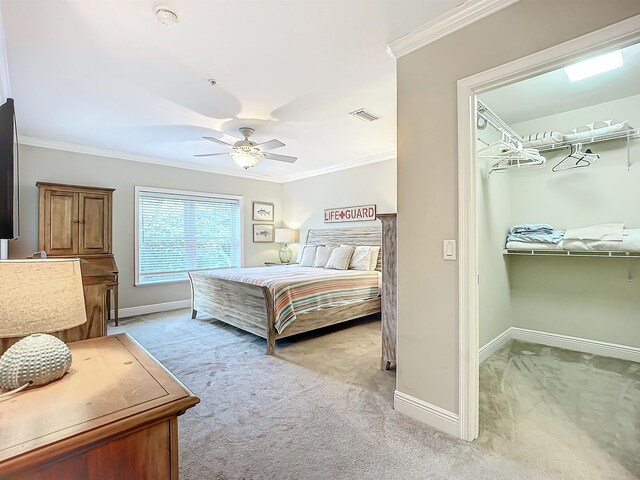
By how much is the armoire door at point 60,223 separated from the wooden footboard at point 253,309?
157cm

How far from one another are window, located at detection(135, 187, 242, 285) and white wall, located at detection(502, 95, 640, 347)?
4.64 meters

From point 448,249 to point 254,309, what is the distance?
2.32m

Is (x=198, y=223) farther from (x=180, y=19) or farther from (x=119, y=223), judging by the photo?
(x=180, y=19)

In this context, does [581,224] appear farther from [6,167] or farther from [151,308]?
[151,308]

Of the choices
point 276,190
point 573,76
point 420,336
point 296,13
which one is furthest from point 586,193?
point 276,190

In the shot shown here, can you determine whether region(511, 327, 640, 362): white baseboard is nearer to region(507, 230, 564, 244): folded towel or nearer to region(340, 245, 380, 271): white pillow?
region(507, 230, 564, 244): folded towel

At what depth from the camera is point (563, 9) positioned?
5.10 feet

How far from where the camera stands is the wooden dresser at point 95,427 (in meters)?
0.70

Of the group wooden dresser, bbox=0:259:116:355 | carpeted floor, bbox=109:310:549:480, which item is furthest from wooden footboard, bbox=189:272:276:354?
wooden dresser, bbox=0:259:116:355

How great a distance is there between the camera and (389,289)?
279 cm

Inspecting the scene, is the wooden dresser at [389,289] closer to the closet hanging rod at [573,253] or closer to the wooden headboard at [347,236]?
the closet hanging rod at [573,253]

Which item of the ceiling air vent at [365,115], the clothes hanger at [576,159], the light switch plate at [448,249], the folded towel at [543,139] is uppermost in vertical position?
the ceiling air vent at [365,115]

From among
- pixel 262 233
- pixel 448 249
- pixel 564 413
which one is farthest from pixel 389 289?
pixel 262 233

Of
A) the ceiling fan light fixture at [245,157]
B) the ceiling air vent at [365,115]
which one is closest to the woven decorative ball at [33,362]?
the ceiling fan light fixture at [245,157]
